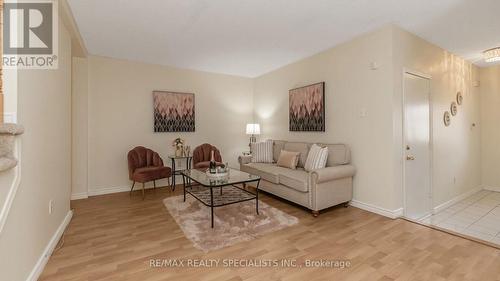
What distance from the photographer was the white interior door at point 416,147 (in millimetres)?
3063

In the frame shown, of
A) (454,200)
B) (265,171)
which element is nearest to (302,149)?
(265,171)

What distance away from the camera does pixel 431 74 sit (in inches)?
137

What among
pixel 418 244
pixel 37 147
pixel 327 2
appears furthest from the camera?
pixel 327 2

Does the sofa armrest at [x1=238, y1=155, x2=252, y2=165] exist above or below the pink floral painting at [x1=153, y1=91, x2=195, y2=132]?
below

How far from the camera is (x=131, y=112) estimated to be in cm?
430

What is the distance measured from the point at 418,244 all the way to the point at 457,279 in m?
0.53

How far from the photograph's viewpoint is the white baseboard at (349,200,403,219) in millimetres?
2891

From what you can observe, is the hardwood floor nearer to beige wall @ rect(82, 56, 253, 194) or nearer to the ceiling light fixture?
beige wall @ rect(82, 56, 253, 194)

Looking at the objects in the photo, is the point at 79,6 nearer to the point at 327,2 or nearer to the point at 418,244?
the point at 327,2

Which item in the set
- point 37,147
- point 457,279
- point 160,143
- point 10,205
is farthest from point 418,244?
point 160,143

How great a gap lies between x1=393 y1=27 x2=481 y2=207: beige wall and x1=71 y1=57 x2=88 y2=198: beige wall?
4.77 metres

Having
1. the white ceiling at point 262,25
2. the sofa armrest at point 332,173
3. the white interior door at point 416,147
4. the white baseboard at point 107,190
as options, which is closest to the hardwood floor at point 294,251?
the sofa armrest at point 332,173

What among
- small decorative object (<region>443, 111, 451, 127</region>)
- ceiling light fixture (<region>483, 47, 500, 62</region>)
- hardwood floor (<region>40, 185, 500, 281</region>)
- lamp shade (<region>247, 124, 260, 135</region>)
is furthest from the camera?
lamp shade (<region>247, 124, 260, 135</region>)

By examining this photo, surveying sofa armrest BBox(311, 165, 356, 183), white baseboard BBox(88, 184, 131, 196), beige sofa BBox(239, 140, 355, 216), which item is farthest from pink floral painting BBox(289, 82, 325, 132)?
white baseboard BBox(88, 184, 131, 196)
